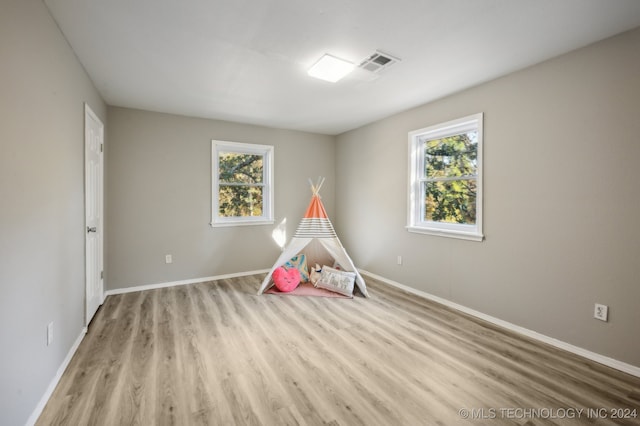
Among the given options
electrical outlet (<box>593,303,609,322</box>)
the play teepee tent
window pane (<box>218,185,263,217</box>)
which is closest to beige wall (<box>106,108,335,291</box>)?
window pane (<box>218,185,263,217</box>)

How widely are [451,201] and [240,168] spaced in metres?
3.09

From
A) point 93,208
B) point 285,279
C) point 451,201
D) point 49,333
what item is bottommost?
point 285,279

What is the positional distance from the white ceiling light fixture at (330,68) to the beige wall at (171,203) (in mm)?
2169

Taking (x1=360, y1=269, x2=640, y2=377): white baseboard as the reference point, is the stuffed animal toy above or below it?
above

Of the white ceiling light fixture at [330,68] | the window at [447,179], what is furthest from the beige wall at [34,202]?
the window at [447,179]

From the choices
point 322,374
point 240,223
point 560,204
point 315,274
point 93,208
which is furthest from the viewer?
point 240,223

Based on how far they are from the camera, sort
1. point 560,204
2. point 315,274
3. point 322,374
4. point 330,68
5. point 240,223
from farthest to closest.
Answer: point 240,223, point 315,274, point 330,68, point 560,204, point 322,374

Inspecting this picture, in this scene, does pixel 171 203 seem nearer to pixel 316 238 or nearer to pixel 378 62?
pixel 316 238

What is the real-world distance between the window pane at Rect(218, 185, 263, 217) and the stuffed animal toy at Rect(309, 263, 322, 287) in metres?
1.35

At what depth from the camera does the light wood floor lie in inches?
66.5

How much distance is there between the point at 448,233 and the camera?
337 cm

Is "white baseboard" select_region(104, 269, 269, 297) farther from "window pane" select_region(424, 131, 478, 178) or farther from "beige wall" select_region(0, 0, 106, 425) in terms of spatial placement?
"window pane" select_region(424, 131, 478, 178)

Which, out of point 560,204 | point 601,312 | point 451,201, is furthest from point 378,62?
point 601,312

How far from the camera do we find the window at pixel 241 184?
4.40 metres
